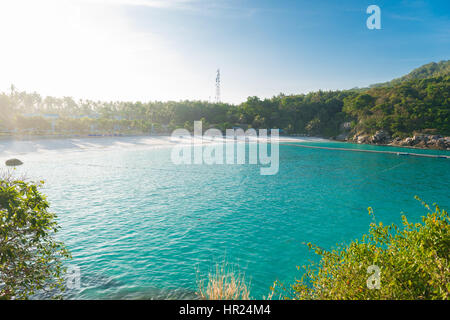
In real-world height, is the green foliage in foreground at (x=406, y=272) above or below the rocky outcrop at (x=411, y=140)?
below

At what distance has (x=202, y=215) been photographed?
14.8 meters

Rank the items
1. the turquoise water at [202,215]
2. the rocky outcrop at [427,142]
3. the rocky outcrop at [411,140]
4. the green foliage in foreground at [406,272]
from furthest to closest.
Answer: the rocky outcrop at [411,140]
the rocky outcrop at [427,142]
the turquoise water at [202,215]
the green foliage in foreground at [406,272]

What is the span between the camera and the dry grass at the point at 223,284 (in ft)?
20.0

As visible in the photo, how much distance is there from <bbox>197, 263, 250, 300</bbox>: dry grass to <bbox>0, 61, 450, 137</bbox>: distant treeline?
187ft

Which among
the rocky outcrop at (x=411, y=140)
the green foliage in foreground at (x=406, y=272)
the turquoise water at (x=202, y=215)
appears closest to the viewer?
the green foliage in foreground at (x=406, y=272)

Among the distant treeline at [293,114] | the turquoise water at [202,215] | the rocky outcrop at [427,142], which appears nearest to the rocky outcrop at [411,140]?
the rocky outcrop at [427,142]

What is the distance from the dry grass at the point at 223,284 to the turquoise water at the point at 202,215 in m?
0.43

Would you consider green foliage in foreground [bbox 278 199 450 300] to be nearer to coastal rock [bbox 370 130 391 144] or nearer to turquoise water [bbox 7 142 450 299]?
turquoise water [bbox 7 142 450 299]

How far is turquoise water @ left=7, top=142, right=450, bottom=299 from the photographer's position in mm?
9148

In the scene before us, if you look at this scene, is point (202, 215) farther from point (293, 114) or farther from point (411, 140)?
point (293, 114)

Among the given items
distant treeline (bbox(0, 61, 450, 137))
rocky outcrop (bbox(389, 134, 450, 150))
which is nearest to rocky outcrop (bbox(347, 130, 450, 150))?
rocky outcrop (bbox(389, 134, 450, 150))

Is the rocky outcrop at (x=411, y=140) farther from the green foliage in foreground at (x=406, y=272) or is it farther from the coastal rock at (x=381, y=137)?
the green foliage in foreground at (x=406, y=272)

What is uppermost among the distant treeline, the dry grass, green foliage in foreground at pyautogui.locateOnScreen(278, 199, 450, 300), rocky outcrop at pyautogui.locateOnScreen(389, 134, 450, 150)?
the distant treeline

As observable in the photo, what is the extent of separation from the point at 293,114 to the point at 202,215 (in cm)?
8169
